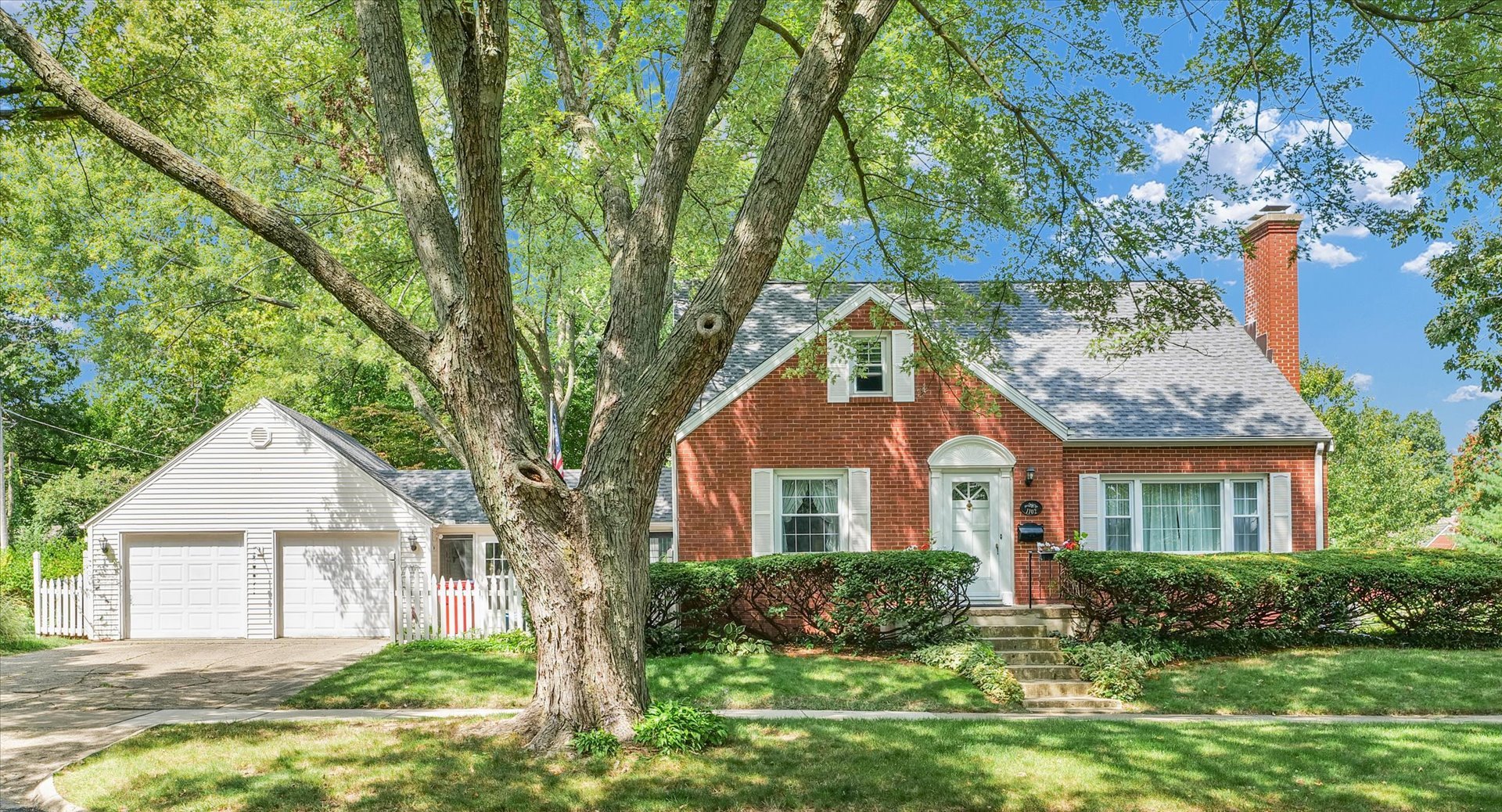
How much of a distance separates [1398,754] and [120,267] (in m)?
31.0

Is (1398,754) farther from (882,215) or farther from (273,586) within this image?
(273,586)

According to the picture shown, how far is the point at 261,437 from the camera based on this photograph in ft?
65.2

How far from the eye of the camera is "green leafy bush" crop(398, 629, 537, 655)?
1481 centimetres

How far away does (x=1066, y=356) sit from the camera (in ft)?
63.0

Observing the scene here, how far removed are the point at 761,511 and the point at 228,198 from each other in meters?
10.2

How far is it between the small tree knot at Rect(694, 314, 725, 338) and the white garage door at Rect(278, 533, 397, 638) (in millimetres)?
14384

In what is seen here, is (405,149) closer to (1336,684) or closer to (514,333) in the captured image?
→ (514,333)

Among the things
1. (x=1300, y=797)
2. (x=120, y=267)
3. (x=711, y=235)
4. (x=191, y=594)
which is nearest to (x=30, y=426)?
(x=120, y=267)

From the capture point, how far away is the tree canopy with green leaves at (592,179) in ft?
25.3

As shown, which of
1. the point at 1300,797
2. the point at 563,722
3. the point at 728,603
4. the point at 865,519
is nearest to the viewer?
the point at 1300,797

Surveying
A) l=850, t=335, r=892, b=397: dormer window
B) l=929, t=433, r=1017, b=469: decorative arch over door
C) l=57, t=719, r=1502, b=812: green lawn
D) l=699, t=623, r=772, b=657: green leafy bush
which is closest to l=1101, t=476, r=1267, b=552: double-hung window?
l=929, t=433, r=1017, b=469: decorative arch over door

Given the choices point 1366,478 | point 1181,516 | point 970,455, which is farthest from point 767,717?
point 1366,478

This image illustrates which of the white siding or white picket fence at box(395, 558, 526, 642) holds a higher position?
the white siding

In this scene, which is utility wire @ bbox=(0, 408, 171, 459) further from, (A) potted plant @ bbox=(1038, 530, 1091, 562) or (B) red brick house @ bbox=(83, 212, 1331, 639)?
(A) potted plant @ bbox=(1038, 530, 1091, 562)
